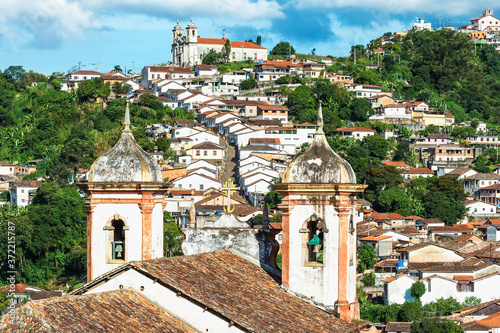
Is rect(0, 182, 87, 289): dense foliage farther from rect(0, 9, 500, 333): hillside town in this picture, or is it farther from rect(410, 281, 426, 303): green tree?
rect(410, 281, 426, 303): green tree

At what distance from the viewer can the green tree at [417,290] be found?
58875 mm

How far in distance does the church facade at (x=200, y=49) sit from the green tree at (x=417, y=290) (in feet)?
278

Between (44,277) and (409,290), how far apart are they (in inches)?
984

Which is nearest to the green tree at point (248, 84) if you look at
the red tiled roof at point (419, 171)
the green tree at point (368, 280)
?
the red tiled roof at point (419, 171)

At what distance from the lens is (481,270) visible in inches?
2432

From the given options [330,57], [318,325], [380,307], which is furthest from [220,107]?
[318,325]

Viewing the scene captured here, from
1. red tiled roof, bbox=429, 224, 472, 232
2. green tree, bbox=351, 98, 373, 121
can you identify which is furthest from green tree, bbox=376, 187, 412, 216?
green tree, bbox=351, 98, 373, 121

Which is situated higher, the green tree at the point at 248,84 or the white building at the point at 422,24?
the white building at the point at 422,24

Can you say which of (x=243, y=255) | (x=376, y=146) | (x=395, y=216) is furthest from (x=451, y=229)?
(x=243, y=255)

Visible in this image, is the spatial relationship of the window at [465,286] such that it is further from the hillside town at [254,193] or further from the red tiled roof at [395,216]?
the red tiled roof at [395,216]

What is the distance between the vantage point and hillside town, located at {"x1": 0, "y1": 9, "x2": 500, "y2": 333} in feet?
55.1

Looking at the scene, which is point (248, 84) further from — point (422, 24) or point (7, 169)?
point (422, 24)

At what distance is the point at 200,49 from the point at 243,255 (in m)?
123

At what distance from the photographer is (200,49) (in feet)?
463
